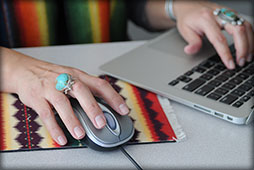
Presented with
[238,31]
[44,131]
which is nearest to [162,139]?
[44,131]

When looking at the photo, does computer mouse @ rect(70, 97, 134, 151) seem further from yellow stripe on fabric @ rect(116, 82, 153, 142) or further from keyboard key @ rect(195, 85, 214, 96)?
keyboard key @ rect(195, 85, 214, 96)

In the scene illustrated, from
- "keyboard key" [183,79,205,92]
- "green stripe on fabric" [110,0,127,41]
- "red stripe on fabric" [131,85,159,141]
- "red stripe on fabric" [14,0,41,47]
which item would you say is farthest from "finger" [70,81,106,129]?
"green stripe on fabric" [110,0,127,41]

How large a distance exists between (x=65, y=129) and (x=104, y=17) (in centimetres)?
67

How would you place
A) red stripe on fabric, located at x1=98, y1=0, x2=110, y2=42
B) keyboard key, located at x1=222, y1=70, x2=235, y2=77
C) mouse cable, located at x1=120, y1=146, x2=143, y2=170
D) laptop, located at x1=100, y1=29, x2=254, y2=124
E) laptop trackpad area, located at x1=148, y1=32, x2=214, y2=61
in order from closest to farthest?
mouse cable, located at x1=120, y1=146, x2=143, y2=170 → laptop, located at x1=100, y1=29, x2=254, y2=124 → keyboard key, located at x1=222, y1=70, x2=235, y2=77 → laptop trackpad area, located at x1=148, y1=32, x2=214, y2=61 → red stripe on fabric, located at x1=98, y1=0, x2=110, y2=42

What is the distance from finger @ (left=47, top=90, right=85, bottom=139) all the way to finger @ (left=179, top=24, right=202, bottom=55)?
1.21 feet

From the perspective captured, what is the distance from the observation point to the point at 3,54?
784 millimetres

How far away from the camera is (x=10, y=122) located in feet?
2.15

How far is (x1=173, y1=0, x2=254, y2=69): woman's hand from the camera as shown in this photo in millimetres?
831

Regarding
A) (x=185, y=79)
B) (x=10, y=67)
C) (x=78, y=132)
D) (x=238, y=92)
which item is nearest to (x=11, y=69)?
(x=10, y=67)

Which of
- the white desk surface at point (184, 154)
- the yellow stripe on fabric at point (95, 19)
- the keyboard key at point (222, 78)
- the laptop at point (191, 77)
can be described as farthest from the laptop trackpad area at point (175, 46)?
the yellow stripe on fabric at point (95, 19)

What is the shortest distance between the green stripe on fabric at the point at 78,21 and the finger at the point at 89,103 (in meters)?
0.60

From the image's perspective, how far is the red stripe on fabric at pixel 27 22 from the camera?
3.60 feet

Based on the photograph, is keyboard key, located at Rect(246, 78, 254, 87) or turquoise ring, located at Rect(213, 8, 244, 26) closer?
keyboard key, located at Rect(246, 78, 254, 87)

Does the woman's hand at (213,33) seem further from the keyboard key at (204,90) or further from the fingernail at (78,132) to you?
the fingernail at (78,132)
